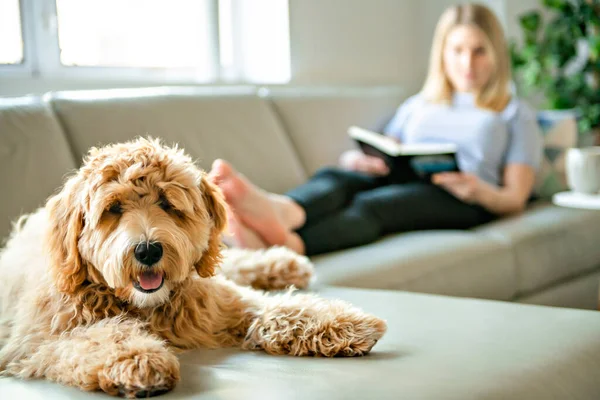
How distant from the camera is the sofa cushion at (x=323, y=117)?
3572 millimetres

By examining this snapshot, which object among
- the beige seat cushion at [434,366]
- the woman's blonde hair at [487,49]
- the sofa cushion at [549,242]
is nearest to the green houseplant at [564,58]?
the woman's blonde hair at [487,49]

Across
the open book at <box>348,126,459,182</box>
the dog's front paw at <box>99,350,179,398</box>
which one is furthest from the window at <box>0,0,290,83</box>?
the dog's front paw at <box>99,350,179,398</box>

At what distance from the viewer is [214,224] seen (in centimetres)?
164

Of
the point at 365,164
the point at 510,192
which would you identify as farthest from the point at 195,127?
the point at 510,192

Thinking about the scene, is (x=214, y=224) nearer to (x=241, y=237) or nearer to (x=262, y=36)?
(x=241, y=237)

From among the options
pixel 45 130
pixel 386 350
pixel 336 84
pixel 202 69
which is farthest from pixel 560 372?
pixel 336 84

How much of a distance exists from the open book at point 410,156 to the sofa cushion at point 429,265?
0.31 meters

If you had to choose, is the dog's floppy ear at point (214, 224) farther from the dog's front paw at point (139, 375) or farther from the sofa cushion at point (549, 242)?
the sofa cushion at point (549, 242)

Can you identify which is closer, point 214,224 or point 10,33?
point 214,224

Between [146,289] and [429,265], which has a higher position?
[146,289]

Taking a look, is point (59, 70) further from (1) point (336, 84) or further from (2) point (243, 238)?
(1) point (336, 84)

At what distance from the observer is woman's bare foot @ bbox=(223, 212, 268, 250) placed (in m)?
2.36

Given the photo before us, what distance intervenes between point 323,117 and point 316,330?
223 centimetres

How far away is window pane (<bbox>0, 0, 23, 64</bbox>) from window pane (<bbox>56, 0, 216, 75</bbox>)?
0.20 metres
